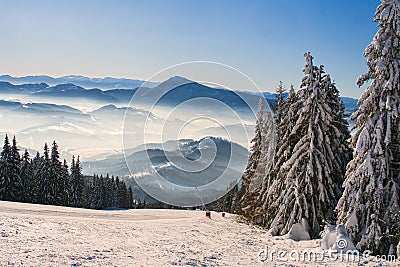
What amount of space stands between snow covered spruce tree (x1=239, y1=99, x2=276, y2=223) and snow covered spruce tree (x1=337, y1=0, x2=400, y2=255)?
9.56 metres

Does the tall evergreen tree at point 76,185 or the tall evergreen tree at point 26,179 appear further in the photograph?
the tall evergreen tree at point 76,185

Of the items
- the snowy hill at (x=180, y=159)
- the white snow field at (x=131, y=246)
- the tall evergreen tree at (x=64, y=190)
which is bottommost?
the white snow field at (x=131, y=246)

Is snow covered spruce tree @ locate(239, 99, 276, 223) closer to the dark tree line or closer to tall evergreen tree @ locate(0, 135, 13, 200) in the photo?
the dark tree line

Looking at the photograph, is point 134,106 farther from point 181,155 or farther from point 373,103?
point 373,103

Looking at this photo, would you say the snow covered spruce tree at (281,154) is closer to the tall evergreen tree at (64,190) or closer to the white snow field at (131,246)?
the white snow field at (131,246)

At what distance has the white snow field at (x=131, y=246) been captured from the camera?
12945 mm

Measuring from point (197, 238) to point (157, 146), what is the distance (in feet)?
18.2

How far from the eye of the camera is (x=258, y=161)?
93.4 feet

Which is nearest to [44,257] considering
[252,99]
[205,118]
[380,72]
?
[205,118]

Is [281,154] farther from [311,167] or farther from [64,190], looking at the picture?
[64,190]

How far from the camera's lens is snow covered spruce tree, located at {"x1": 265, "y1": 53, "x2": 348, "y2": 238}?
Answer: 21.0 meters

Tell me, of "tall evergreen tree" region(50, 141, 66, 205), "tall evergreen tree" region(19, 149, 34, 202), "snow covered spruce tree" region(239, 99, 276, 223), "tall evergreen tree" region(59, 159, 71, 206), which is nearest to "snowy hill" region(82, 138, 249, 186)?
"snow covered spruce tree" region(239, 99, 276, 223)

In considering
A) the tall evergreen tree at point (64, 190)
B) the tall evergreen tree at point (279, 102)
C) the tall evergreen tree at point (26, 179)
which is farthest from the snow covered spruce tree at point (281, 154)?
the tall evergreen tree at point (26, 179)

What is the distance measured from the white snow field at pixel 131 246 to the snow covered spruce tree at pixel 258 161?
5820 millimetres
